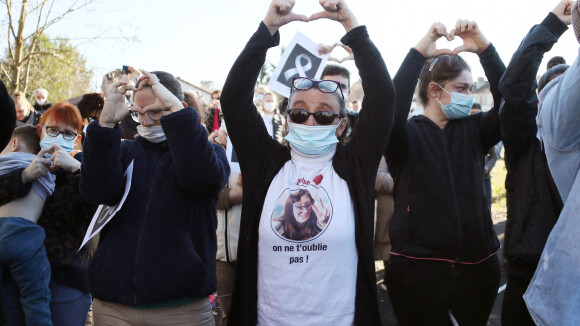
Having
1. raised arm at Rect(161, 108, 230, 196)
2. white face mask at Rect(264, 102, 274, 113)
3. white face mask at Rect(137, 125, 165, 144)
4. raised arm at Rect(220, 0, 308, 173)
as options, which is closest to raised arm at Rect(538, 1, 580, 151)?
raised arm at Rect(220, 0, 308, 173)

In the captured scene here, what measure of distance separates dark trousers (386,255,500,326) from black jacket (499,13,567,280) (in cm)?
29

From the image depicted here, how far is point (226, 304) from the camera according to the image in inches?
145

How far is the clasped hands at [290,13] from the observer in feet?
6.77

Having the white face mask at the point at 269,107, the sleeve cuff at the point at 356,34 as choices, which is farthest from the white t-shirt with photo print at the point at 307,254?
the white face mask at the point at 269,107

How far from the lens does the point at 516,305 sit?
274 centimetres

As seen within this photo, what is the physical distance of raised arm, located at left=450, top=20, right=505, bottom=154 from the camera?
2619 mm

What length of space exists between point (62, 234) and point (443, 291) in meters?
2.31

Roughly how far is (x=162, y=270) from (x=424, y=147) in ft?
5.21

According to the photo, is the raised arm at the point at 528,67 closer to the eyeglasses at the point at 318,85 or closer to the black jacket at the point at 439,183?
the black jacket at the point at 439,183

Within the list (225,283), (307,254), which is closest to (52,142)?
(225,283)

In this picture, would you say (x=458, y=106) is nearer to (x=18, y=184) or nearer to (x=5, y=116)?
(x=5, y=116)

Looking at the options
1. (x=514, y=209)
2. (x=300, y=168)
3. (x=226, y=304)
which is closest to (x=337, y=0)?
(x=300, y=168)

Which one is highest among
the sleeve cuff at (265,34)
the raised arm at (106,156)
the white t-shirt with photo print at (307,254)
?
the sleeve cuff at (265,34)

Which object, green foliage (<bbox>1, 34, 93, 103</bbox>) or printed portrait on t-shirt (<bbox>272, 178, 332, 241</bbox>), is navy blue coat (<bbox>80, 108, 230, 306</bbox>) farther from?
green foliage (<bbox>1, 34, 93, 103</bbox>)
